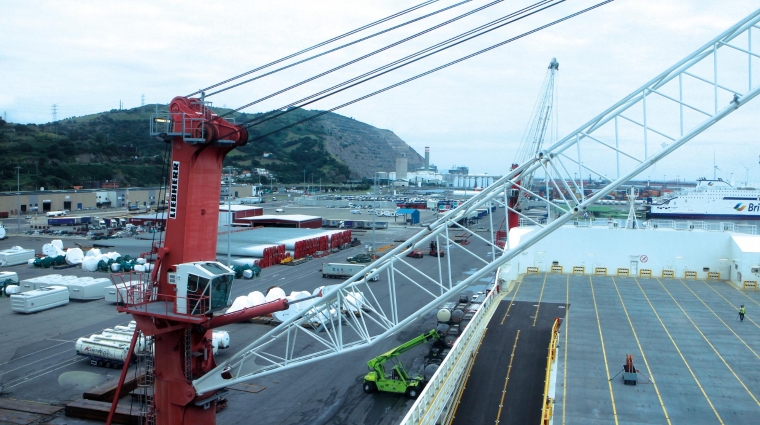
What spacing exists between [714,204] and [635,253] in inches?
2598

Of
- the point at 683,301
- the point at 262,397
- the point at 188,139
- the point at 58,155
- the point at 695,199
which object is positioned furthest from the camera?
the point at 58,155

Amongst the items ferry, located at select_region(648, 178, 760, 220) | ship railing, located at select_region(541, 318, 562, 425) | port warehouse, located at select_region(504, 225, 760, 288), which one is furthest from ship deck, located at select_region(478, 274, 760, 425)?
ferry, located at select_region(648, 178, 760, 220)

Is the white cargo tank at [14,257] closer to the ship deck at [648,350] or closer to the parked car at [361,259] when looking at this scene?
the parked car at [361,259]

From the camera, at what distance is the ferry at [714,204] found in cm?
8119

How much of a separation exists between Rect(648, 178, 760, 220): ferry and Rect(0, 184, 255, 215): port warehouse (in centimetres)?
7590

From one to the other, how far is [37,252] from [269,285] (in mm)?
28979

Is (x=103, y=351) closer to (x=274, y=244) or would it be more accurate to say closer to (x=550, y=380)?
(x=550, y=380)

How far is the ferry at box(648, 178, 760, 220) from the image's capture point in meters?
81.2

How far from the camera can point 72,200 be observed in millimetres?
92562

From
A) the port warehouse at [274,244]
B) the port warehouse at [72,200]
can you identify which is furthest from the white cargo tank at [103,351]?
the port warehouse at [72,200]

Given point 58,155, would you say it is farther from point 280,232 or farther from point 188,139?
point 188,139

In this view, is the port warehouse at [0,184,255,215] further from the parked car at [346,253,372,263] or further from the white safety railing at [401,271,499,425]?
the white safety railing at [401,271,499,425]

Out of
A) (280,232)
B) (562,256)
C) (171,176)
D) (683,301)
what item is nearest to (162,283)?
(171,176)

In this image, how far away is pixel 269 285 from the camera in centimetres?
3878
